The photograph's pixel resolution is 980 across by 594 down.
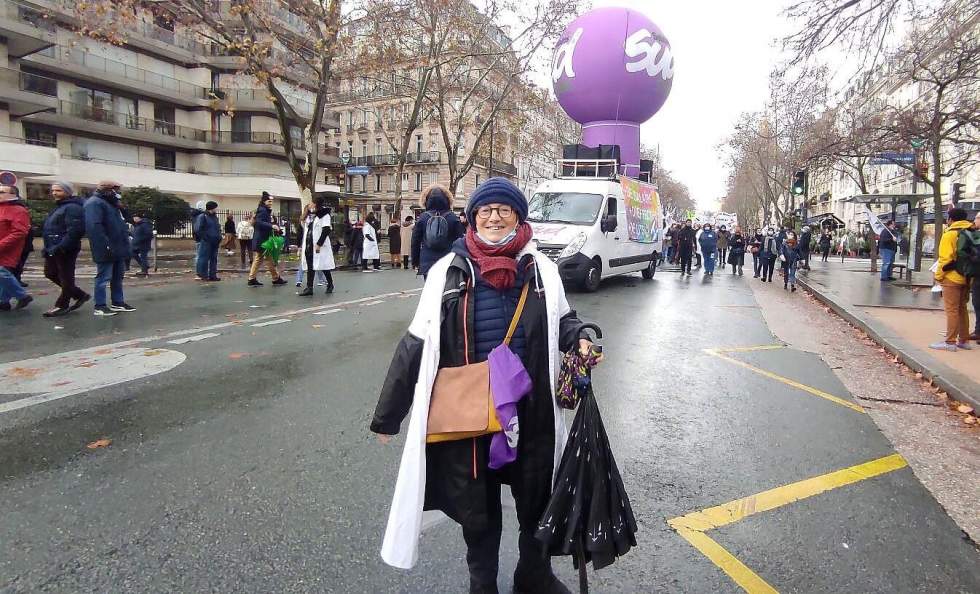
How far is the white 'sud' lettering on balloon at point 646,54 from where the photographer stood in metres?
14.8

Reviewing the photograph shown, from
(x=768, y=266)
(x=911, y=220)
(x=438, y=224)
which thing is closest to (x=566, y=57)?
(x=768, y=266)

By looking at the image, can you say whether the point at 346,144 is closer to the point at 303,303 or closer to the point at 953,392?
the point at 303,303

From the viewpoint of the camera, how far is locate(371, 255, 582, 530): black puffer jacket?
217 centimetres

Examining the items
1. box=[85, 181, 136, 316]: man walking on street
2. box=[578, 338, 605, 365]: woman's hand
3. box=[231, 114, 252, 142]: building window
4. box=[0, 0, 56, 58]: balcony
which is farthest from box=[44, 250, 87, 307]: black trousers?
box=[231, 114, 252, 142]: building window

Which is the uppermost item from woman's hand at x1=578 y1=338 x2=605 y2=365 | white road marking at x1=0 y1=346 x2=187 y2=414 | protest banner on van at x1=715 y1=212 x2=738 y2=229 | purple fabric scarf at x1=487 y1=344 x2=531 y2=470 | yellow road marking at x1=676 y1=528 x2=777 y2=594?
protest banner on van at x1=715 y1=212 x2=738 y2=229

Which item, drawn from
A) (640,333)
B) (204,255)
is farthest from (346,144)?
(640,333)

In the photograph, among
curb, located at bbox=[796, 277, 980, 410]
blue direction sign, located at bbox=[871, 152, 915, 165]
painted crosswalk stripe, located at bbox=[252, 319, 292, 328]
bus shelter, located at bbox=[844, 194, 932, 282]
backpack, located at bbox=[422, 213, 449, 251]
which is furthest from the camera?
blue direction sign, located at bbox=[871, 152, 915, 165]

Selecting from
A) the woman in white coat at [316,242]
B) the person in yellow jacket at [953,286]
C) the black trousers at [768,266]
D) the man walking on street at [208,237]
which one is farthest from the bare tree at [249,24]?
the black trousers at [768,266]

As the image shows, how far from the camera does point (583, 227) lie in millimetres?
12445

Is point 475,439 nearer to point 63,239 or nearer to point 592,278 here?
point 63,239

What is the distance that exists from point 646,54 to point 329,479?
47.2 feet

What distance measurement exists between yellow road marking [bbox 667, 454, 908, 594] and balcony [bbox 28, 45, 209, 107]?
3616 cm

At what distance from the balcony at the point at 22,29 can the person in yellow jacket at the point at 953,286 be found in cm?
3499

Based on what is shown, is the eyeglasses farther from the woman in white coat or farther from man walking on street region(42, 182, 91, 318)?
the woman in white coat
